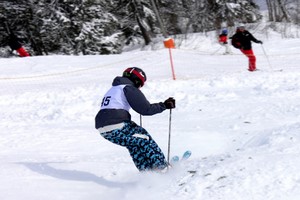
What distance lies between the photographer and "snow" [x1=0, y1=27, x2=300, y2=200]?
403 cm

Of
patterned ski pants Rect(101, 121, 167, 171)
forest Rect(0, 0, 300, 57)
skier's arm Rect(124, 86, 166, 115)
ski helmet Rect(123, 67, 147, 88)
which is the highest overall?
ski helmet Rect(123, 67, 147, 88)

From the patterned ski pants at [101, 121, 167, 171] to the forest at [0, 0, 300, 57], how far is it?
22.6m

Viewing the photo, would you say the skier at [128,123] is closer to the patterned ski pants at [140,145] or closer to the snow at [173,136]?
the patterned ski pants at [140,145]

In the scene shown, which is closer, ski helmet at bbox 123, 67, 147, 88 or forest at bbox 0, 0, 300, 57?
ski helmet at bbox 123, 67, 147, 88

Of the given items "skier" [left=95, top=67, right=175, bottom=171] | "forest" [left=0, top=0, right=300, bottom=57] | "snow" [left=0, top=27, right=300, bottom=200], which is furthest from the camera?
"forest" [left=0, top=0, right=300, bottom=57]

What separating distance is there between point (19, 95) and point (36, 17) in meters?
17.0

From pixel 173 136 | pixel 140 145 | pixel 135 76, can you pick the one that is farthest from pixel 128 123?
pixel 173 136

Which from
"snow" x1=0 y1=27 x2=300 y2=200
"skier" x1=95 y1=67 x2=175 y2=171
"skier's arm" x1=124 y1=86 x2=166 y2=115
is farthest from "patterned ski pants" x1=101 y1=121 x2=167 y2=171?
"skier's arm" x1=124 y1=86 x2=166 y2=115

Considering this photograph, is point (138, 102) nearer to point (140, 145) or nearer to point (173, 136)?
point (140, 145)

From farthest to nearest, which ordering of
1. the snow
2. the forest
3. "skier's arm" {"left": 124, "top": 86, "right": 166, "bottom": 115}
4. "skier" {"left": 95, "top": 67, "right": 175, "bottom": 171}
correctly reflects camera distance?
1. the forest
2. "skier" {"left": 95, "top": 67, "right": 175, "bottom": 171}
3. "skier's arm" {"left": 124, "top": 86, "right": 166, "bottom": 115}
4. the snow

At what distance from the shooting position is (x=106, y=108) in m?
5.08

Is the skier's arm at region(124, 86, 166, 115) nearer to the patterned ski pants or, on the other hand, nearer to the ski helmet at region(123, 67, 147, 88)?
the ski helmet at region(123, 67, 147, 88)

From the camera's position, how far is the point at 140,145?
202 inches

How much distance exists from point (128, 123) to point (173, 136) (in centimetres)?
258
